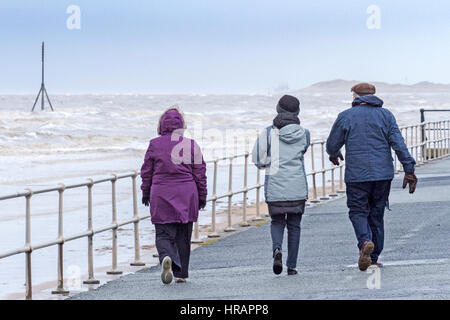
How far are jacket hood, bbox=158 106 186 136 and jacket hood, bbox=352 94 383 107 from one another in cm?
168

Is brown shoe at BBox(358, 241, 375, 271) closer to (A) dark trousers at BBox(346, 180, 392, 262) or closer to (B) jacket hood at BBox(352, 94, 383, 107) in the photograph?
(A) dark trousers at BBox(346, 180, 392, 262)

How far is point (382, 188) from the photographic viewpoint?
414 inches

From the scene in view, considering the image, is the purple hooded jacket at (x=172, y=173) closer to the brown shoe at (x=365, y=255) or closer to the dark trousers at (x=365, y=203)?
the dark trousers at (x=365, y=203)

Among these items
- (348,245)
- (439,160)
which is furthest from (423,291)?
(439,160)

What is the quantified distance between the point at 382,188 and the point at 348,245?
3.20m

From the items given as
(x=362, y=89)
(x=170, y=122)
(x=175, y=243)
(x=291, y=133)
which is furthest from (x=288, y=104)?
(x=175, y=243)

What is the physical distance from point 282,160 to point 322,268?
147 centimetres

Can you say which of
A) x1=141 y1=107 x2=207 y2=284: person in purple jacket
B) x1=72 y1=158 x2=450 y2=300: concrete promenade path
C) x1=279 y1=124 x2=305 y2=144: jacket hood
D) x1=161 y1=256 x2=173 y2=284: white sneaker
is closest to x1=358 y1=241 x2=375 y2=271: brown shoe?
x1=72 y1=158 x2=450 y2=300: concrete promenade path

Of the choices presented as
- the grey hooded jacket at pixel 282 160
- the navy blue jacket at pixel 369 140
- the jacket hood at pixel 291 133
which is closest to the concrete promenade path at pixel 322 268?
the grey hooded jacket at pixel 282 160

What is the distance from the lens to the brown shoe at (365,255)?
33.7 feet

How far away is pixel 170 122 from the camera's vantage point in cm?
1009

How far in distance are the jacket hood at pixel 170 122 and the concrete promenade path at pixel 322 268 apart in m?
1.43

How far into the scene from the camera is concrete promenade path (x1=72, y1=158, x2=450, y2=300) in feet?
31.0
